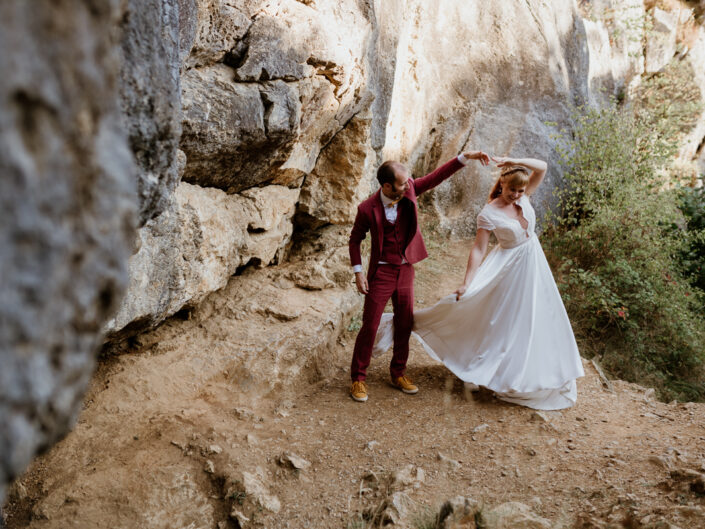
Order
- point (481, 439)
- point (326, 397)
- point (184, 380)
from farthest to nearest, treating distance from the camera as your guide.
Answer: point (326, 397), point (184, 380), point (481, 439)

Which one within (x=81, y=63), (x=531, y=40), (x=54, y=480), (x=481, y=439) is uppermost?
(x=531, y=40)

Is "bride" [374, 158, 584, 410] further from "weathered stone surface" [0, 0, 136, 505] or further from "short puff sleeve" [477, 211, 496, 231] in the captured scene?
"weathered stone surface" [0, 0, 136, 505]

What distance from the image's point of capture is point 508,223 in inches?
167

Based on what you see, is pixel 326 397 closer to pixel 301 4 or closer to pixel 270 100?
pixel 270 100

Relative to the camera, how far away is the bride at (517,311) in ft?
13.8

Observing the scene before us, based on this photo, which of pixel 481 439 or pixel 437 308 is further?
pixel 437 308

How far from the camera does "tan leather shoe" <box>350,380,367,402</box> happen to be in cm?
446

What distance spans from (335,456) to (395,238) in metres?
1.82

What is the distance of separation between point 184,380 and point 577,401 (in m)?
3.45

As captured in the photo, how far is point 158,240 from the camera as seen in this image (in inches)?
148

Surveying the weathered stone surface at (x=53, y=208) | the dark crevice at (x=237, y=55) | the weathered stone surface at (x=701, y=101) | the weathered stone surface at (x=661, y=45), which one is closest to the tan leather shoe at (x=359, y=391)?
the dark crevice at (x=237, y=55)

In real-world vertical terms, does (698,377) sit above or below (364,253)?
below

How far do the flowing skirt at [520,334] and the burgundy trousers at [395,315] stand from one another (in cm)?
43

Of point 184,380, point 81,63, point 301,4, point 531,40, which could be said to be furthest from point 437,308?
point 531,40
